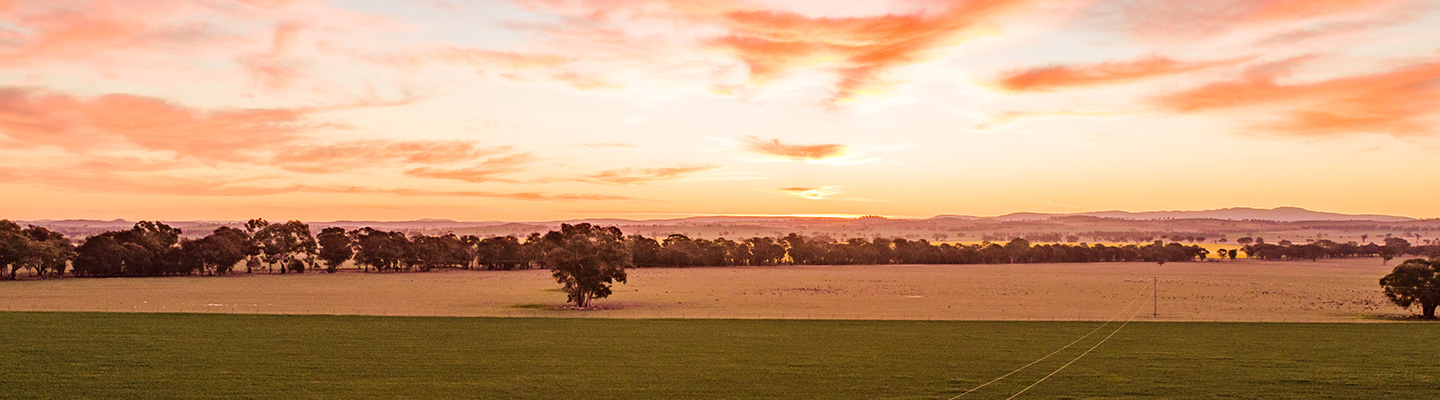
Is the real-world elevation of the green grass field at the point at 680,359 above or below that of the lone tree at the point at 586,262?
below

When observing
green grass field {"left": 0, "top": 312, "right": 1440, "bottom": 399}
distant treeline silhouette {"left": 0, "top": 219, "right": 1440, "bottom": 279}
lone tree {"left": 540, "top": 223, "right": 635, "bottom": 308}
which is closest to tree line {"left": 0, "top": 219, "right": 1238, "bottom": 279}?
distant treeline silhouette {"left": 0, "top": 219, "right": 1440, "bottom": 279}

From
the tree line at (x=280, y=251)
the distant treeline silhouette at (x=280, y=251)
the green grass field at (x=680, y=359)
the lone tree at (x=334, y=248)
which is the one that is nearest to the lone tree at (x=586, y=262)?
the tree line at (x=280, y=251)

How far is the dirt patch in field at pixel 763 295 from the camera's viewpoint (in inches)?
2921

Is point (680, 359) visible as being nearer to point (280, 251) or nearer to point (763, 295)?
point (763, 295)

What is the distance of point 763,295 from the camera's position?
335 feet

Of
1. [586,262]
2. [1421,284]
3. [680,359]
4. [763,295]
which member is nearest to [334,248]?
[763,295]

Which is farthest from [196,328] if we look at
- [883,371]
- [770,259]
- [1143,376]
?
[770,259]

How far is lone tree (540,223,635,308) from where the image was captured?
3108 inches

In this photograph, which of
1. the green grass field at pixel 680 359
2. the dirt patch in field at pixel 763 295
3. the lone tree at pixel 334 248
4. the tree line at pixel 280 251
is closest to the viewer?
the green grass field at pixel 680 359

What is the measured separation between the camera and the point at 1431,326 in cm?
5684

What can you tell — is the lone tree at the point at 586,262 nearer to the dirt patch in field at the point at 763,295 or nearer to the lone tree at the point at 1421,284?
the dirt patch in field at the point at 763,295

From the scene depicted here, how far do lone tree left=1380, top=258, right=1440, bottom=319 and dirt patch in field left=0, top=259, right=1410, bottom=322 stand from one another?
2883 millimetres

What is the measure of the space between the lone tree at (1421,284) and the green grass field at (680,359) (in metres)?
12.7

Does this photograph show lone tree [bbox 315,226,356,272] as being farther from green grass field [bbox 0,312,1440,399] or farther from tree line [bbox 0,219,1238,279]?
green grass field [bbox 0,312,1440,399]
